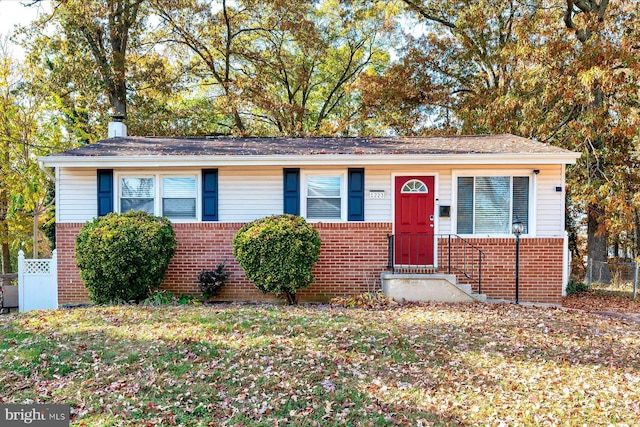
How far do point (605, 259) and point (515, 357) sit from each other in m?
13.0

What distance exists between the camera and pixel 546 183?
28.7 ft

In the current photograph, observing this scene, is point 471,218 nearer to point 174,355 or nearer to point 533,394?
point 533,394

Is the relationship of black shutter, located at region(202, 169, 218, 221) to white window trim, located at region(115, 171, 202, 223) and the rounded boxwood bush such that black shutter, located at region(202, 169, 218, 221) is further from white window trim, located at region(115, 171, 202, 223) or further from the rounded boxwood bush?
the rounded boxwood bush

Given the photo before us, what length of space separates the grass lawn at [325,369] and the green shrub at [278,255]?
3.99 ft

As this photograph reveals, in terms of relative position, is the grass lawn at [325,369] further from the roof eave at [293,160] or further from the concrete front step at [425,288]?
the roof eave at [293,160]

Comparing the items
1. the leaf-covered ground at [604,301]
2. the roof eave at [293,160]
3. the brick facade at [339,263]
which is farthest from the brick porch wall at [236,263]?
the leaf-covered ground at [604,301]

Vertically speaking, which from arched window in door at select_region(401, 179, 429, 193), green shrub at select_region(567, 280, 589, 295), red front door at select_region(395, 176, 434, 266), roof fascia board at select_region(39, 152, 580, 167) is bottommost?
green shrub at select_region(567, 280, 589, 295)

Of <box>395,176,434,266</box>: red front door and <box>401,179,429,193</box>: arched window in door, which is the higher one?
<box>401,179,429,193</box>: arched window in door

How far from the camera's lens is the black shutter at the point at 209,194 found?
902 centimetres

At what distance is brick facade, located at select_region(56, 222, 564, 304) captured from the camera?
878 cm

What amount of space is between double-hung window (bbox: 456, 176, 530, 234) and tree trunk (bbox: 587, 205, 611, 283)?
609 cm

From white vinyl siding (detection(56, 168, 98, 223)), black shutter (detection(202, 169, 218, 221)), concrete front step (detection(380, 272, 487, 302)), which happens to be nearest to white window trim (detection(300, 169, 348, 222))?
concrete front step (detection(380, 272, 487, 302))

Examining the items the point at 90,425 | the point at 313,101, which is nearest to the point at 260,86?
the point at 313,101

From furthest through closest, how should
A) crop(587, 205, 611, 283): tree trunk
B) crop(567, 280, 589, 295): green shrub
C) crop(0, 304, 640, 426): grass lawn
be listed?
crop(587, 205, 611, 283): tree trunk < crop(567, 280, 589, 295): green shrub < crop(0, 304, 640, 426): grass lawn
